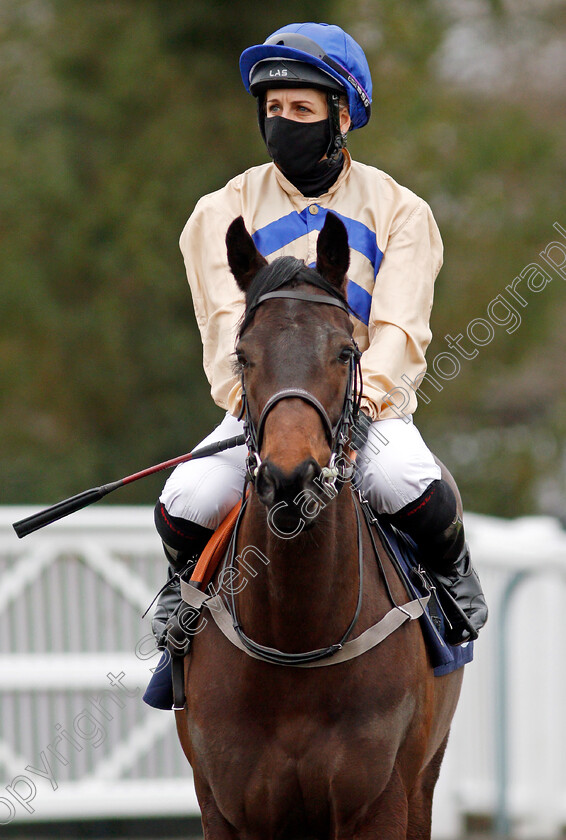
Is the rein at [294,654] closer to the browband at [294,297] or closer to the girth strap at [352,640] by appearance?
the girth strap at [352,640]

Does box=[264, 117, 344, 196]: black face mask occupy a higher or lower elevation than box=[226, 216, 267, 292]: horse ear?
higher

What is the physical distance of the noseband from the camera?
120 inches

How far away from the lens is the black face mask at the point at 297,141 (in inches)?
153

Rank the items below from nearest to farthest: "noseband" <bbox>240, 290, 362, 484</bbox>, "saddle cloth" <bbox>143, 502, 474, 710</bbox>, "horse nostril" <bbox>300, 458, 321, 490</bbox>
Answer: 1. "horse nostril" <bbox>300, 458, 321, 490</bbox>
2. "noseband" <bbox>240, 290, 362, 484</bbox>
3. "saddle cloth" <bbox>143, 502, 474, 710</bbox>

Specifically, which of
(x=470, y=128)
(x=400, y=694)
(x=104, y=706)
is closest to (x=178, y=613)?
(x=400, y=694)

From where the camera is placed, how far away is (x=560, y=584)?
707cm

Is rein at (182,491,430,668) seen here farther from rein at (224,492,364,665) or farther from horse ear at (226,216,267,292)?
horse ear at (226,216,267,292)

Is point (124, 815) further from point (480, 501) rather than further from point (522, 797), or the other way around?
point (480, 501)

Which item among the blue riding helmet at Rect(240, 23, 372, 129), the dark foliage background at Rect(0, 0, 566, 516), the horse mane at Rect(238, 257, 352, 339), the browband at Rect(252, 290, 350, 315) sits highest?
the dark foliage background at Rect(0, 0, 566, 516)

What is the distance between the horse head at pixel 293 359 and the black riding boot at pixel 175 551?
762 millimetres

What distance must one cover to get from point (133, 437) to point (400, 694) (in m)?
6.84

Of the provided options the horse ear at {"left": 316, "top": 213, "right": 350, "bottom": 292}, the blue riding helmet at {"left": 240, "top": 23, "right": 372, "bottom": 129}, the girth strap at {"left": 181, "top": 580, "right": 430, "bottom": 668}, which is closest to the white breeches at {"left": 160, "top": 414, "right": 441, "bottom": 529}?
the girth strap at {"left": 181, "top": 580, "right": 430, "bottom": 668}

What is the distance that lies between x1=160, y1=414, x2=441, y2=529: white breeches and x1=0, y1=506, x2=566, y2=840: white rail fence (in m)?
3.43

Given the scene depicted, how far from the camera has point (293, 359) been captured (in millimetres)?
3129
